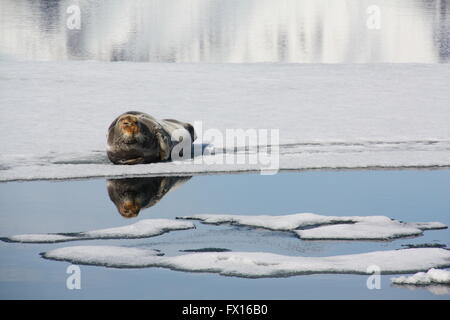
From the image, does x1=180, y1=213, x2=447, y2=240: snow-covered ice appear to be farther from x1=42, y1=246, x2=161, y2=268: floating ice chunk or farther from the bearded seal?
the bearded seal

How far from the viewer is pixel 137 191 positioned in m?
9.41

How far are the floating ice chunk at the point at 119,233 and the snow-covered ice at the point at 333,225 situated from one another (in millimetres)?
360

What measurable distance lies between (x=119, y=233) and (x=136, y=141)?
3.07m

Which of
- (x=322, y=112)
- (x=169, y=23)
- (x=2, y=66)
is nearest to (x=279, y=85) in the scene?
(x=322, y=112)

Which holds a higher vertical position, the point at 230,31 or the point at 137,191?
the point at 230,31

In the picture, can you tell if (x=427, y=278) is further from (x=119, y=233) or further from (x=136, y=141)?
(x=136, y=141)

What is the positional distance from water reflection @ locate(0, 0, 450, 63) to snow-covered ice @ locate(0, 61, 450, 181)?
17.4ft

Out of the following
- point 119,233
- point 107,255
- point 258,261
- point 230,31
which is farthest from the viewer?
point 230,31

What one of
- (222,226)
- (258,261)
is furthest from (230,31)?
(258,261)

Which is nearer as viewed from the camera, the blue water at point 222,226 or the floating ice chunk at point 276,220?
the blue water at point 222,226

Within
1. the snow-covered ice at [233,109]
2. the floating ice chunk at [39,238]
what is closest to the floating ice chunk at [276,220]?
the floating ice chunk at [39,238]

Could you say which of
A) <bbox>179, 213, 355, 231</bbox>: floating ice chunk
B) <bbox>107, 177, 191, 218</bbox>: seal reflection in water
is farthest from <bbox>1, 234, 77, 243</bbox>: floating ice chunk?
<bbox>179, 213, 355, 231</bbox>: floating ice chunk

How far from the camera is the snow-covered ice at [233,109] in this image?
1112 cm

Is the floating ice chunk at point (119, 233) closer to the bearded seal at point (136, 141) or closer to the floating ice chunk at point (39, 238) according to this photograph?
the floating ice chunk at point (39, 238)
